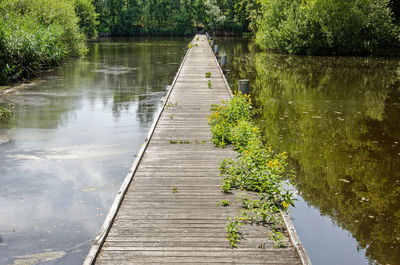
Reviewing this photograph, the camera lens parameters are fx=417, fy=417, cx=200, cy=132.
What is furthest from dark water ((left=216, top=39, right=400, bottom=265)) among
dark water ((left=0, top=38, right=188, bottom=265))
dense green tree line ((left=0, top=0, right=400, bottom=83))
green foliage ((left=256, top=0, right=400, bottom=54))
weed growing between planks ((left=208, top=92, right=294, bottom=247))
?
green foliage ((left=256, top=0, right=400, bottom=54))

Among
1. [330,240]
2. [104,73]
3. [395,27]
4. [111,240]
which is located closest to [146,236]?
[111,240]

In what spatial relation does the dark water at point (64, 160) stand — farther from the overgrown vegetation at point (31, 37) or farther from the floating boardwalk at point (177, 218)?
the overgrown vegetation at point (31, 37)

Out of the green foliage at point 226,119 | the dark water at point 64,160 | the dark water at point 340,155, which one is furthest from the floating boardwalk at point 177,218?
the dark water at point 340,155

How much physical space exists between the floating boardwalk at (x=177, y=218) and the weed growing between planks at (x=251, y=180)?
0.48 ft

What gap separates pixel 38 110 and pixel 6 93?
3.38m

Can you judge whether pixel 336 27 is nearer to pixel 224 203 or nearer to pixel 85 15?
pixel 85 15

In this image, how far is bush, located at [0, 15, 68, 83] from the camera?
18734 mm

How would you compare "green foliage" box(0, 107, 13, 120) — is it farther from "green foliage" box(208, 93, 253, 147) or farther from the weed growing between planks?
the weed growing between planks

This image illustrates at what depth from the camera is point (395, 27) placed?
118 ft

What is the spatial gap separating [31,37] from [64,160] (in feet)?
44.5

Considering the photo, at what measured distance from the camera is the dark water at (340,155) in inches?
264

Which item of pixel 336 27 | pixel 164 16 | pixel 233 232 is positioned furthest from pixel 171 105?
pixel 164 16

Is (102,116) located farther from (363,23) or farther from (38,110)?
(363,23)

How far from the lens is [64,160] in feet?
31.9
